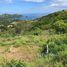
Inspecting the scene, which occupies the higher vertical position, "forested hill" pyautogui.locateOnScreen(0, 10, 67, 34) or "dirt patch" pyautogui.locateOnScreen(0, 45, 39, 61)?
"dirt patch" pyautogui.locateOnScreen(0, 45, 39, 61)

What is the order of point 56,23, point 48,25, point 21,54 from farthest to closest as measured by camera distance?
point 48,25, point 56,23, point 21,54

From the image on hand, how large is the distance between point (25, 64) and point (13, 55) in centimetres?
321

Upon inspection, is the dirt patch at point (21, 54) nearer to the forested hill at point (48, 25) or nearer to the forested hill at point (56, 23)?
the forested hill at point (48, 25)

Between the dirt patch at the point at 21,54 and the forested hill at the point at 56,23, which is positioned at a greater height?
the dirt patch at the point at 21,54

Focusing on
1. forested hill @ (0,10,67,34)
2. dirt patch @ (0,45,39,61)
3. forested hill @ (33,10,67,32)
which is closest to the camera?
dirt patch @ (0,45,39,61)

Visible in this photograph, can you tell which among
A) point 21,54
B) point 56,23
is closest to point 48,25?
point 56,23

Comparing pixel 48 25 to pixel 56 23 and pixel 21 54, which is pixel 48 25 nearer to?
pixel 56 23

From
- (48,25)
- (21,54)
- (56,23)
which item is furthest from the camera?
(48,25)

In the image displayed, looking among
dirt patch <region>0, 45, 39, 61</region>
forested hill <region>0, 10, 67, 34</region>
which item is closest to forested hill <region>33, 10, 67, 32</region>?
forested hill <region>0, 10, 67, 34</region>

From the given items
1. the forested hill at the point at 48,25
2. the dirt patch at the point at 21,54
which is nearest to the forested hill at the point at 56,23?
the forested hill at the point at 48,25

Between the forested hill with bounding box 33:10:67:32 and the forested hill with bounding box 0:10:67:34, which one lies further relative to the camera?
the forested hill with bounding box 33:10:67:32

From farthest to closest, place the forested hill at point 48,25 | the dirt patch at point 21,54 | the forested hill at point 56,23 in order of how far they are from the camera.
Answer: the forested hill at point 56,23
the forested hill at point 48,25
the dirt patch at point 21,54

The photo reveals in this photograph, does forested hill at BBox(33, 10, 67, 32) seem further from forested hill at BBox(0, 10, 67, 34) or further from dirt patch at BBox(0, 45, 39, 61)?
dirt patch at BBox(0, 45, 39, 61)

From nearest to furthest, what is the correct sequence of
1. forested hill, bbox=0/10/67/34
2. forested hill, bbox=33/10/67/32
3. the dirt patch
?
the dirt patch → forested hill, bbox=0/10/67/34 → forested hill, bbox=33/10/67/32
